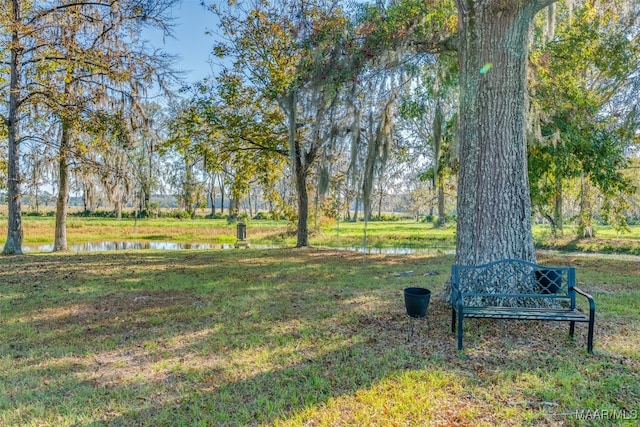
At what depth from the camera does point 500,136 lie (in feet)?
11.8

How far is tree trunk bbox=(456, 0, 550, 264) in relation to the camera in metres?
3.58

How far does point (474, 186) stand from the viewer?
12.1 feet

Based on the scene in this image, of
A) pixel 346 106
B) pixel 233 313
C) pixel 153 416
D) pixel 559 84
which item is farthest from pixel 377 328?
pixel 559 84

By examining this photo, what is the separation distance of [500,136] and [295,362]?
2.95 m

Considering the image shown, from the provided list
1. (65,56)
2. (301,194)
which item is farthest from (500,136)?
(65,56)

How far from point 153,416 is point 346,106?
22.0 ft

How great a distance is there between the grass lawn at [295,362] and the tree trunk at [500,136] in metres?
0.86

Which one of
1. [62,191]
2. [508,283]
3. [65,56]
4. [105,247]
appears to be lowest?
[105,247]

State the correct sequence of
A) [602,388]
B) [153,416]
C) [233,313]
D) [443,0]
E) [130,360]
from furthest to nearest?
[443,0], [233,313], [130,360], [602,388], [153,416]

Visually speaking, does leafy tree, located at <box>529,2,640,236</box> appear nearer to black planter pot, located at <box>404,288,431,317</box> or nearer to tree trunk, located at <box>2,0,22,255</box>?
black planter pot, located at <box>404,288,431,317</box>

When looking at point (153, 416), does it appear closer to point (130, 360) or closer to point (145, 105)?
point (130, 360)

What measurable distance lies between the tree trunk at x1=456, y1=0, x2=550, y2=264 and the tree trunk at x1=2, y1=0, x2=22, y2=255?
9393 millimetres

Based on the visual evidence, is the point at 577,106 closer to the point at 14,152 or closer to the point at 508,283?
the point at 508,283
